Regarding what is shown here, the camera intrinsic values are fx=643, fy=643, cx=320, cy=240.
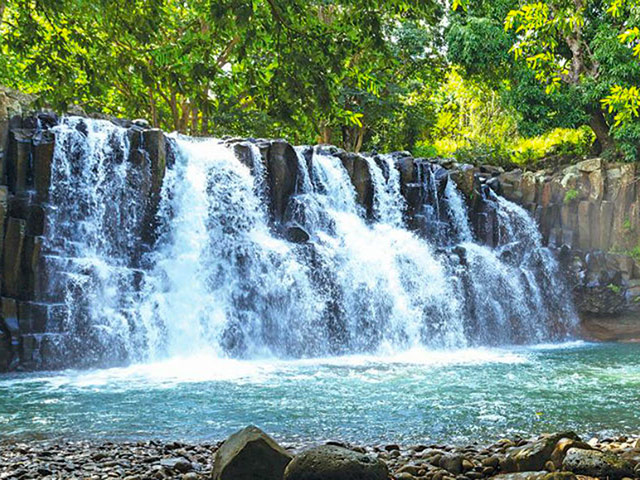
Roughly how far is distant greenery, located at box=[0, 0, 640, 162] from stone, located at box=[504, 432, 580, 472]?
10.2 feet

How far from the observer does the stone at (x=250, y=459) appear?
443cm

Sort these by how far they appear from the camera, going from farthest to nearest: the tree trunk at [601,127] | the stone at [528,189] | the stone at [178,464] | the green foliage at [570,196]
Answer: the tree trunk at [601,127] → the stone at [528,189] → the green foliage at [570,196] → the stone at [178,464]

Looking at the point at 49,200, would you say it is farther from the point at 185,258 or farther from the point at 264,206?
the point at 264,206

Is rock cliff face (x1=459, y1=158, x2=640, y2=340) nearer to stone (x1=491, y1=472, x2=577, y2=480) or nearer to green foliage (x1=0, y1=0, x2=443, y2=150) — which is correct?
green foliage (x1=0, y1=0, x2=443, y2=150)

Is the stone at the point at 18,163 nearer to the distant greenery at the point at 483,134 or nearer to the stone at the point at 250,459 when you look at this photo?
the stone at the point at 250,459

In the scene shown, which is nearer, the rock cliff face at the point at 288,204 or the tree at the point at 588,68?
the rock cliff face at the point at 288,204

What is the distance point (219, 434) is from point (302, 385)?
135 inches

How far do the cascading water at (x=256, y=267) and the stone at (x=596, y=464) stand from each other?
1016 cm

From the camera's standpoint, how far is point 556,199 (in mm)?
21375

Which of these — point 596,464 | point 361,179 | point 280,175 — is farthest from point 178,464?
point 361,179

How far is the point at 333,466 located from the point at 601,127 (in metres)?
21.6

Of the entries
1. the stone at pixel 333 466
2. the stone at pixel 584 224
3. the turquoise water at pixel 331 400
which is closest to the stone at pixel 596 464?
the stone at pixel 333 466

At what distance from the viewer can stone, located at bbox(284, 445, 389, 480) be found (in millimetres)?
4348

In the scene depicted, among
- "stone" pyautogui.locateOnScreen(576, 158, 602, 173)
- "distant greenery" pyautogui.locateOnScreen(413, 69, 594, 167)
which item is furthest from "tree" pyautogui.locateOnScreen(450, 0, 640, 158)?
"distant greenery" pyautogui.locateOnScreen(413, 69, 594, 167)
